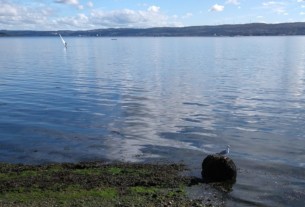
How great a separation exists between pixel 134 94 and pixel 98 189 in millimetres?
27654

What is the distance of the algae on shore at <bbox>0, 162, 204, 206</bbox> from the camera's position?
15453 millimetres

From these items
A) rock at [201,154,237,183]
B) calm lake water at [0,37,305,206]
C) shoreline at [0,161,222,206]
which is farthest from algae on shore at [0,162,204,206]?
calm lake water at [0,37,305,206]

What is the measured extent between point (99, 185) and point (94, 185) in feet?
0.65

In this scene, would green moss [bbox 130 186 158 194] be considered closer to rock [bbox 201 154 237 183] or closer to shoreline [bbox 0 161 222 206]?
shoreline [bbox 0 161 222 206]

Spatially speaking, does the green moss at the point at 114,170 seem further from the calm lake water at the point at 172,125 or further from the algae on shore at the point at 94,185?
the calm lake water at the point at 172,125

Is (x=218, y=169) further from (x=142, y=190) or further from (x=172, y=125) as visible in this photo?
(x=172, y=125)

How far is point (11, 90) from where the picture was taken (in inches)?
1896

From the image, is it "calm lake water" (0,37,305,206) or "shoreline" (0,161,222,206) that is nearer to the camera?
"shoreline" (0,161,222,206)

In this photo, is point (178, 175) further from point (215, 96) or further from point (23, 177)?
point (215, 96)

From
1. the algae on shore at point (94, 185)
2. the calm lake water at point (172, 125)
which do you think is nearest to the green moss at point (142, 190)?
the algae on shore at point (94, 185)

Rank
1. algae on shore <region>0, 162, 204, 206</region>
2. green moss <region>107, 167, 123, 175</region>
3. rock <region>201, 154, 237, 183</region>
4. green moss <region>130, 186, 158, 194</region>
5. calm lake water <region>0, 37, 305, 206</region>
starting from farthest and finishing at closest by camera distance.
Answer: calm lake water <region>0, 37, 305, 206</region> → green moss <region>107, 167, 123, 175</region> → rock <region>201, 154, 237, 183</region> → green moss <region>130, 186, 158, 194</region> → algae on shore <region>0, 162, 204, 206</region>

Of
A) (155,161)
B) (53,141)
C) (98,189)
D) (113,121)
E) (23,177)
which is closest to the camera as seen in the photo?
(98,189)

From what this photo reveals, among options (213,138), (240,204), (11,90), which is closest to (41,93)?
(11,90)

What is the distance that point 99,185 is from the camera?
1725 centimetres
